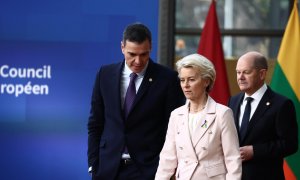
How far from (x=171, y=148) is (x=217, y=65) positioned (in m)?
3.06

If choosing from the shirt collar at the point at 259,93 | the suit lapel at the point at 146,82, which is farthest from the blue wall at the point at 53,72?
the suit lapel at the point at 146,82

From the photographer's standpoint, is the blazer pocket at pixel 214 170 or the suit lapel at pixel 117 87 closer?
the blazer pocket at pixel 214 170

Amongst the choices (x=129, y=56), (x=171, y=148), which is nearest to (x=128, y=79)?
(x=129, y=56)

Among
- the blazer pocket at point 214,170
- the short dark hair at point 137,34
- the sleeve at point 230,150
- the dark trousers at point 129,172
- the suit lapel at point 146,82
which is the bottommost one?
the dark trousers at point 129,172

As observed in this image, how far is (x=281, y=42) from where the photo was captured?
28.8 feet

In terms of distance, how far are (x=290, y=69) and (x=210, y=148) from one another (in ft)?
10.1

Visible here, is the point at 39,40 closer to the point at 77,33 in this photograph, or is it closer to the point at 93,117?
the point at 77,33

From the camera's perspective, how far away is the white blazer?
17.3 feet

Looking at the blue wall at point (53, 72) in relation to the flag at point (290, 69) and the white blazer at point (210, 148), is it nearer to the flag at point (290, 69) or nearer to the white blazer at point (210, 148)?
the flag at point (290, 69)

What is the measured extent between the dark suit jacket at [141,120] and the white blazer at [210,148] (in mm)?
610

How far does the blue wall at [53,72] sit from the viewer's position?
789cm

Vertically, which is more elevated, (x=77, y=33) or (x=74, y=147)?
(x=77, y=33)

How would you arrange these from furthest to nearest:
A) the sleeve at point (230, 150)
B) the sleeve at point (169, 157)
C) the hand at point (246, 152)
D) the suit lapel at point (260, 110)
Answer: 1. the suit lapel at point (260, 110)
2. the hand at point (246, 152)
3. the sleeve at point (169, 157)
4. the sleeve at point (230, 150)

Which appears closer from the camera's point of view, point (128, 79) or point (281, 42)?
point (128, 79)
